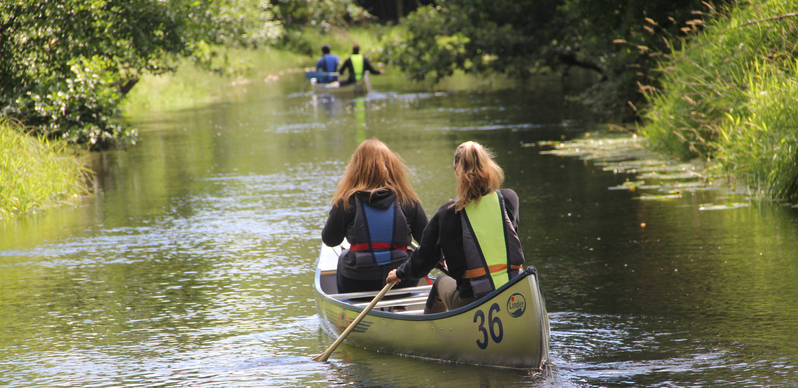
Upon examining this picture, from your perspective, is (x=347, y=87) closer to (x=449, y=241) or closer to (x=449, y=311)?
(x=449, y=241)

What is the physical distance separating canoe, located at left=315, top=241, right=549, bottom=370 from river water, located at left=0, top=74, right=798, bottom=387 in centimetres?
11

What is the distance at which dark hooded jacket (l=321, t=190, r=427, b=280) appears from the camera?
6125 mm

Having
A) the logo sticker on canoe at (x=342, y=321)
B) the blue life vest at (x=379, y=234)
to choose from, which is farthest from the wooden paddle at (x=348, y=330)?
the blue life vest at (x=379, y=234)

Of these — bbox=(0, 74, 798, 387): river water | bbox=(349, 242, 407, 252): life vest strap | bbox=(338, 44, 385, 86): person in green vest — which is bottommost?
bbox=(0, 74, 798, 387): river water

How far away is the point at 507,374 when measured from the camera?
528 cm

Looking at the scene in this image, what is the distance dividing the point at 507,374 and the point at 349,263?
1.51m

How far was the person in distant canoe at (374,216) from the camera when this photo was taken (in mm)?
6129

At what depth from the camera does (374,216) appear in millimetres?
6121

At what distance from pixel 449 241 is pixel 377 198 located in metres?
0.94

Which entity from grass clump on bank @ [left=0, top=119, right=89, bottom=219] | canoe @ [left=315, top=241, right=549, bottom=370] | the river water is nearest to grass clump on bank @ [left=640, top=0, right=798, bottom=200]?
the river water

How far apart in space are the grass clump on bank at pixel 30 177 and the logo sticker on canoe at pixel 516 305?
26.5 feet

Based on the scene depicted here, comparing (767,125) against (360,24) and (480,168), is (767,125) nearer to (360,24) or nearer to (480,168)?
(480,168)

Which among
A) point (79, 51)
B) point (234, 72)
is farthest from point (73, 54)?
point (234, 72)

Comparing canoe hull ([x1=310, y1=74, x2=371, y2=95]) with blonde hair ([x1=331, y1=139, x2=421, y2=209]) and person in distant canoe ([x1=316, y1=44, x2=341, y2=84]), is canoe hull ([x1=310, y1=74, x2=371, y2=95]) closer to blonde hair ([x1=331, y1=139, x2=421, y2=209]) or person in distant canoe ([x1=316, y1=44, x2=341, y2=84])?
person in distant canoe ([x1=316, y1=44, x2=341, y2=84])
